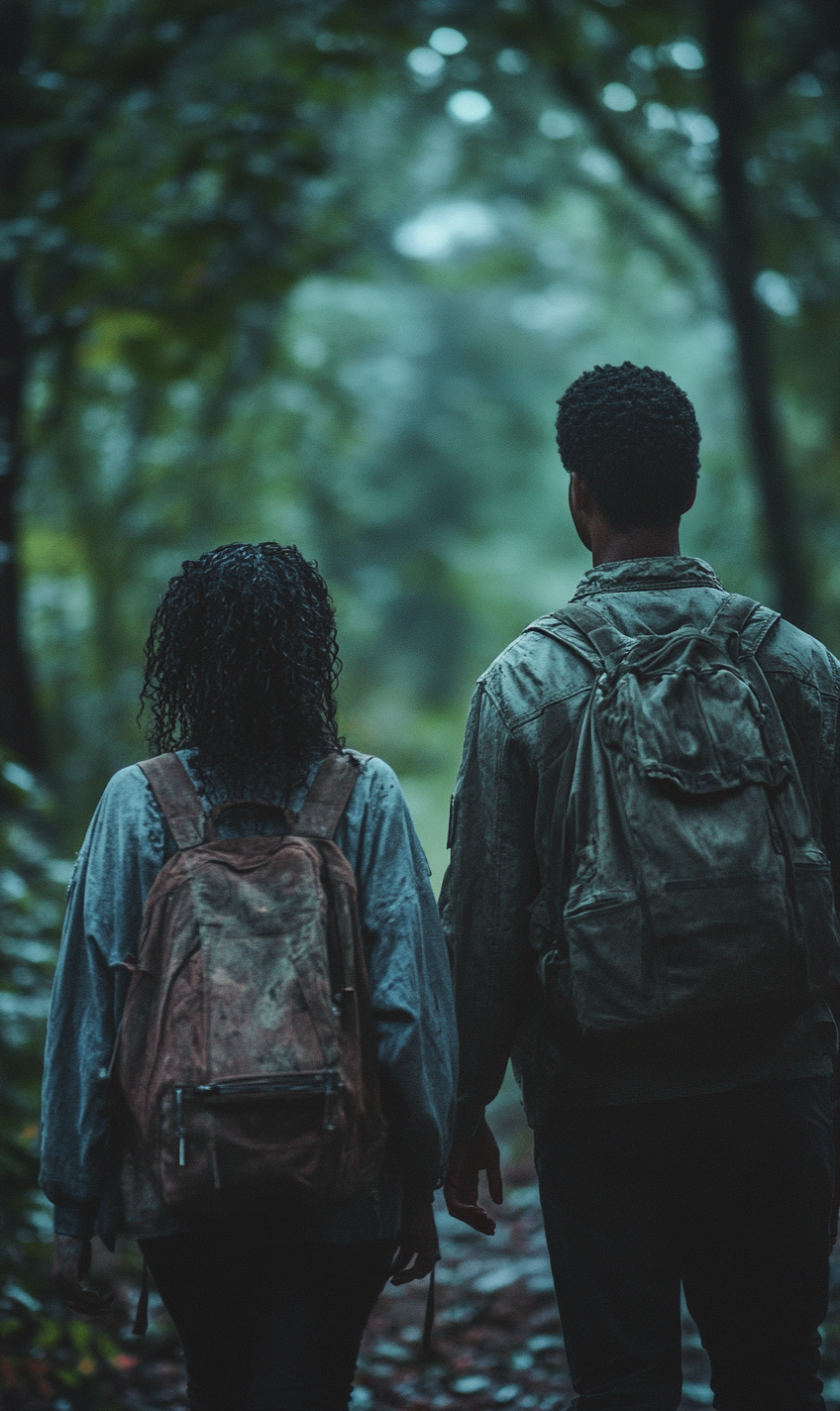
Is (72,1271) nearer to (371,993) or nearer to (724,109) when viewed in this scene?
(371,993)

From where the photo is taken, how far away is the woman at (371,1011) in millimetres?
2289

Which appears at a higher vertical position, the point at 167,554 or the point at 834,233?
the point at 834,233

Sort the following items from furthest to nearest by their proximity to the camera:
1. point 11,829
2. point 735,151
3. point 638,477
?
point 735,151 → point 11,829 → point 638,477

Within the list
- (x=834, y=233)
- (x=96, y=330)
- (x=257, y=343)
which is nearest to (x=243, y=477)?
(x=257, y=343)

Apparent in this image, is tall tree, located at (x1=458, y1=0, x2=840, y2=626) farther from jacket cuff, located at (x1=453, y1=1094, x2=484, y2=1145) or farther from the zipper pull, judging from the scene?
the zipper pull

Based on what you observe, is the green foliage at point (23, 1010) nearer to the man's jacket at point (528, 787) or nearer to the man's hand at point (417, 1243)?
the man's hand at point (417, 1243)

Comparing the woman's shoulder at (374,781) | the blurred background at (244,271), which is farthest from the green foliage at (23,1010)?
the woman's shoulder at (374,781)

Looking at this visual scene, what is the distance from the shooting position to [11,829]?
7.07 metres

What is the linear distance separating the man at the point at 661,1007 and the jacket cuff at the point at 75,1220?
79cm

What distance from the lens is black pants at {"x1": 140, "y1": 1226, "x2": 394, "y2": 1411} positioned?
89.5 inches

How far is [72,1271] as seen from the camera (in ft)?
7.67

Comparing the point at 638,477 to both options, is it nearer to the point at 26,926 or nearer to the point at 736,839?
the point at 736,839

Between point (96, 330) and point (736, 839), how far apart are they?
7.99 m

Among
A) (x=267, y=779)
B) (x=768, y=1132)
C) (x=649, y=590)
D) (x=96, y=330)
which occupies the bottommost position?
(x=768, y=1132)
